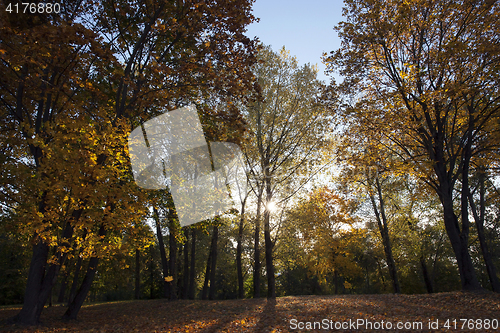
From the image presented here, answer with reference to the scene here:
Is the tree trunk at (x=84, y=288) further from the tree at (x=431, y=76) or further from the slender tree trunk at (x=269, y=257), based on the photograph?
the tree at (x=431, y=76)

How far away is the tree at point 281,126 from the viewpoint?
1519 centimetres

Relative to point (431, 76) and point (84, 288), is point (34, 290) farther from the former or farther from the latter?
point (431, 76)

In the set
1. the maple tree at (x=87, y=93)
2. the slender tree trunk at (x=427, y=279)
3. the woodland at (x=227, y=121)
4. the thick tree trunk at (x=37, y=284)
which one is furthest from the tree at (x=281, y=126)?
the slender tree trunk at (x=427, y=279)

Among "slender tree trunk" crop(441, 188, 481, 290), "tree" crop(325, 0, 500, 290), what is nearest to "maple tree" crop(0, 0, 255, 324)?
"tree" crop(325, 0, 500, 290)

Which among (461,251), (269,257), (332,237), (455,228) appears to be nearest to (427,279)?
(332,237)

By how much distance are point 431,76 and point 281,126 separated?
7272mm

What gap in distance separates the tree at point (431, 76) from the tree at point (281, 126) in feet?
10.9

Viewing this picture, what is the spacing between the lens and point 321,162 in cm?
1499

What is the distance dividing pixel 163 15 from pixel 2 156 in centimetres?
677

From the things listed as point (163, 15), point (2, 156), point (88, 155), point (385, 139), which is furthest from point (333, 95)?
point (2, 156)

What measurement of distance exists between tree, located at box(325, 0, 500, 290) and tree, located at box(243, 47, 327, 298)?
131 inches

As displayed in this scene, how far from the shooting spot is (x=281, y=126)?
15586mm

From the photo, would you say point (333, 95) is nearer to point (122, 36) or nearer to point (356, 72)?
point (356, 72)

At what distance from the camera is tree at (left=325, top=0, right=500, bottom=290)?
9.84m
